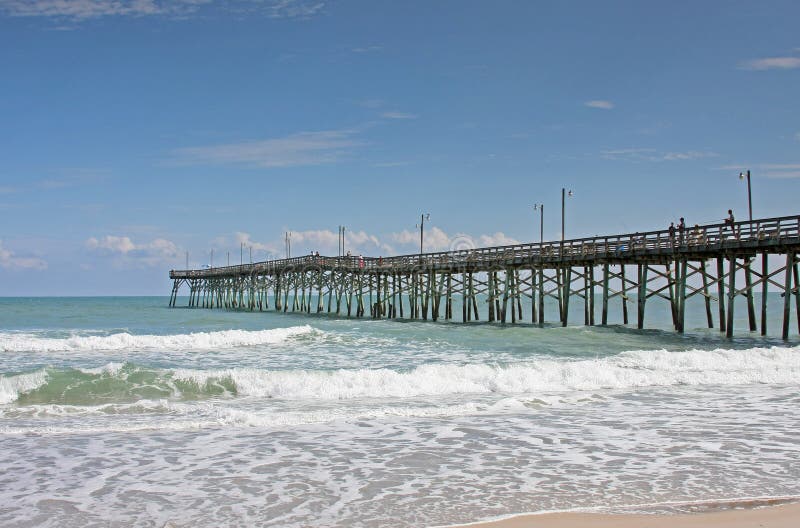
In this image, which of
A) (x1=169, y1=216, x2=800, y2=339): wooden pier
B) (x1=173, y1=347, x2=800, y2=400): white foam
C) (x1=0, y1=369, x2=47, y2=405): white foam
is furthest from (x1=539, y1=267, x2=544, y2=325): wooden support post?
(x1=0, y1=369, x2=47, y2=405): white foam

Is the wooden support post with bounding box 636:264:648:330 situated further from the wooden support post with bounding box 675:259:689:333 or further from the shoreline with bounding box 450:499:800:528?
the shoreline with bounding box 450:499:800:528

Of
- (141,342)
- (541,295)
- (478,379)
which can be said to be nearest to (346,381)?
(478,379)

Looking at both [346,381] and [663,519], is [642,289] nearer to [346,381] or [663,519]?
[346,381]

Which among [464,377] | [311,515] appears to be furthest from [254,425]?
[464,377]

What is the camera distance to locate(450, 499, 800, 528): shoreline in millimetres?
5309

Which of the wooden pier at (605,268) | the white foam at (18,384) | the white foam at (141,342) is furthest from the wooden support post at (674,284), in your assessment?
the white foam at (18,384)

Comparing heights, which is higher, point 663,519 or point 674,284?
point 674,284

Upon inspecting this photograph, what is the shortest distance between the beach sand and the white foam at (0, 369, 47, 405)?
10.7 m

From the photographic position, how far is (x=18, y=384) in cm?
1321

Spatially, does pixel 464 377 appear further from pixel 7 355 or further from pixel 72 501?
pixel 7 355

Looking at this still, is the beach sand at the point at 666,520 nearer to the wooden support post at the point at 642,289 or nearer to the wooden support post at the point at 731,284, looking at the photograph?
the wooden support post at the point at 731,284

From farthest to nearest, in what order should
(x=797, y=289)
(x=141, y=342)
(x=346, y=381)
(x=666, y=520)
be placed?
(x=141, y=342), (x=797, y=289), (x=346, y=381), (x=666, y=520)

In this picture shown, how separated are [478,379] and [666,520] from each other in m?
8.99

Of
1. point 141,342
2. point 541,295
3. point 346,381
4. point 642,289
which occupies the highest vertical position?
point 642,289
